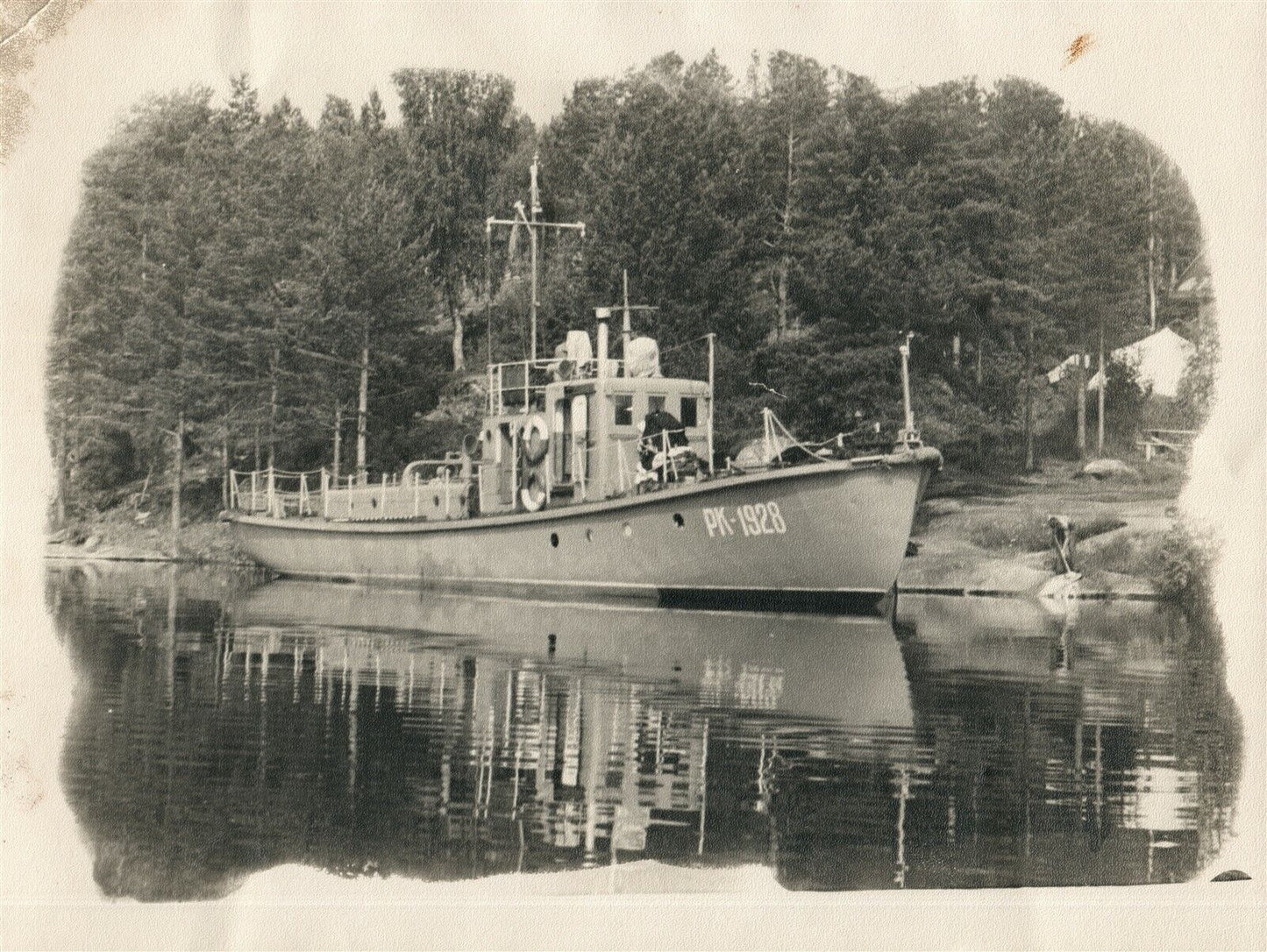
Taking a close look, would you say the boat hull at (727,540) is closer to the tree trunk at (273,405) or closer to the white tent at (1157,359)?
the white tent at (1157,359)

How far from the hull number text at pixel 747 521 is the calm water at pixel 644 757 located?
206 inches

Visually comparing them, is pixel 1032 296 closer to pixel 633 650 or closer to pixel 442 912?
pixel 633 650

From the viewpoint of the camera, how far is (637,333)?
41.7 metres

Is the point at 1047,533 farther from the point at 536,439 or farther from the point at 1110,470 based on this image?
the point at 536,439

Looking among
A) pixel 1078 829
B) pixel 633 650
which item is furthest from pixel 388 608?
pixel 1078 829

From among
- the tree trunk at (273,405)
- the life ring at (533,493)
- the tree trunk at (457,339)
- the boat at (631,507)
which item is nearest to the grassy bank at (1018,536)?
the tree trunk at (273,405)

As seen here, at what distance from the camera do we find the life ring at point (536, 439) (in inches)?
1120

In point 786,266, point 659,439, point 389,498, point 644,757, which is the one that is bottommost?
point 644,757

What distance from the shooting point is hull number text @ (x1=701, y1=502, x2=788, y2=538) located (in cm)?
2466

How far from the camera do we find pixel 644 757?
35.3ft

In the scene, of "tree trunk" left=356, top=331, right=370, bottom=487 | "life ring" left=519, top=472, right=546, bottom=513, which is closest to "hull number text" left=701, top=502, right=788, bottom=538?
"life ring" left=519, top=472, right=546, bottom=513

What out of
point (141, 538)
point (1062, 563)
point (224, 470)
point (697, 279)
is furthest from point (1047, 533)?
point (141, 538)

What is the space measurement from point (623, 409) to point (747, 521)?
4.18 meters

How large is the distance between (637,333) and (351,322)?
7.37 m
